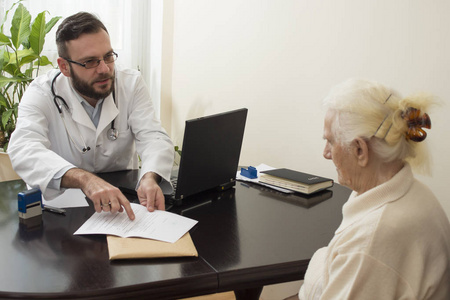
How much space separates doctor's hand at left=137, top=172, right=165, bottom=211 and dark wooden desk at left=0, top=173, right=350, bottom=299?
0.25 feet

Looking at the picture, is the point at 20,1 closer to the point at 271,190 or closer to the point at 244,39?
the point at 244,39

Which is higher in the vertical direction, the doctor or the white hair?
the white hair

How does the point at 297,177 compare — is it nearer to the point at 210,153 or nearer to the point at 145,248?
the point at 210,153

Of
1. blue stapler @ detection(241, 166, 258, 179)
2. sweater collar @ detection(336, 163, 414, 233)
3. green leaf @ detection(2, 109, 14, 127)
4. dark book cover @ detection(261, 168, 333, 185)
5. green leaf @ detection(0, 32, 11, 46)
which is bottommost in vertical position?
green leaf @ detection(2, 109, 14, 127)

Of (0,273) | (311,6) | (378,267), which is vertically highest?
(311,6)

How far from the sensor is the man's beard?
2107 mm

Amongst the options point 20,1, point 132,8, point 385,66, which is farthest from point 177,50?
point 385,66

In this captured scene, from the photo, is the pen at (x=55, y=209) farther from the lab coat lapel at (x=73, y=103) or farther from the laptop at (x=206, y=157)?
the lab coat lapel at (x=73, y=103)

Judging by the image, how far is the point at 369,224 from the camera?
1.03 metres

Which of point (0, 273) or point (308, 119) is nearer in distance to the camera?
point (0, 273)

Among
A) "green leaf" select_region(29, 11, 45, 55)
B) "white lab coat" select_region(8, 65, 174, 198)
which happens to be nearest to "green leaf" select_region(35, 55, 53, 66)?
"green leaf" select_region(29, 11, 45, 55)

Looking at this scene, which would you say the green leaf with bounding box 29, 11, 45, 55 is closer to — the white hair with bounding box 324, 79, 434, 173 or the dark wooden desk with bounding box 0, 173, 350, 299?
the dark wooden desk with bounding box 0, 173, 350, 299

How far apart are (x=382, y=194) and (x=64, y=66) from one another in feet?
5.09

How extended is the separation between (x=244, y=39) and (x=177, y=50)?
0.98 meters
